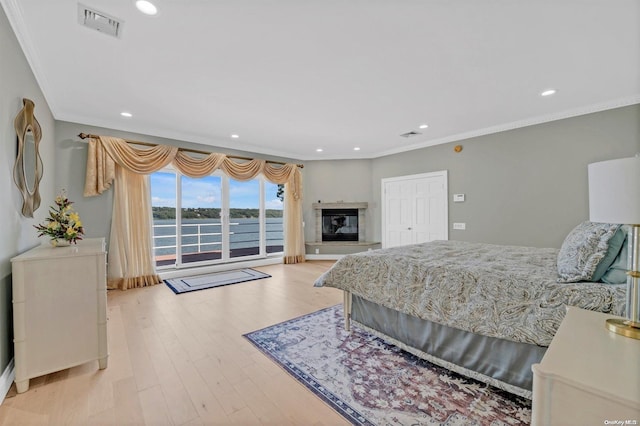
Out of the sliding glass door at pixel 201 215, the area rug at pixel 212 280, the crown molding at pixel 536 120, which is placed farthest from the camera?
the sliding glass door at pixel 201 215

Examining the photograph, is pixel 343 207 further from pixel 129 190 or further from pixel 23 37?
pixel 23 37

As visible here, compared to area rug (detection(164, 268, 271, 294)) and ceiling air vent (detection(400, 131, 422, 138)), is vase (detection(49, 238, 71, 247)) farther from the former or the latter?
ceiling air vent (detection(400, 131, 422, 138))

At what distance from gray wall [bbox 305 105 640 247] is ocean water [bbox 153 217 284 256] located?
3.33 meters

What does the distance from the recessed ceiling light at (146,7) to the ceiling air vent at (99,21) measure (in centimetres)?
25

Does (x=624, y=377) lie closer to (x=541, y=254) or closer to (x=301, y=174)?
(x=541, y=254)

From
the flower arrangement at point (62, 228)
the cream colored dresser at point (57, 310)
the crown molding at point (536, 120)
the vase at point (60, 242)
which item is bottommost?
the cream colored dresser at point (57, 310)

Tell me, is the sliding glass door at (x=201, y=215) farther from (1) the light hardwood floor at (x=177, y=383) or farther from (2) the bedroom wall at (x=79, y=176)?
(1) the light hardwood floor at (x=177, y=383)

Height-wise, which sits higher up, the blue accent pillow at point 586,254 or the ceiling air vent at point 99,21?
the ceiling air vent at point 99,21

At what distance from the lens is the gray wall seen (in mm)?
3416

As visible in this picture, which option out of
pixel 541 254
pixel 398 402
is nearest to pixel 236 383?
pixel 398 402

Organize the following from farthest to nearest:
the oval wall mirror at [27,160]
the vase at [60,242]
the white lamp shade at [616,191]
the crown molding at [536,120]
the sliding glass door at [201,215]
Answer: the sliding glass door at [201,215] < the crown molding at [536,120] < the vase at [60,242] < the oval wall mirror at [27,160] < the white lamp shade at [616,191]

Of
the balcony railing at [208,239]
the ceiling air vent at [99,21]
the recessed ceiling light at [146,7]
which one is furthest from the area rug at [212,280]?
the recessed ceiling light at [146,7]

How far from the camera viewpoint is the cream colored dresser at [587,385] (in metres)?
0.70

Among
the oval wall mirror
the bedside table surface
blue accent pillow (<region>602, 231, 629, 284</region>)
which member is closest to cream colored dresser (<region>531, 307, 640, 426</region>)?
the bedside table surface
